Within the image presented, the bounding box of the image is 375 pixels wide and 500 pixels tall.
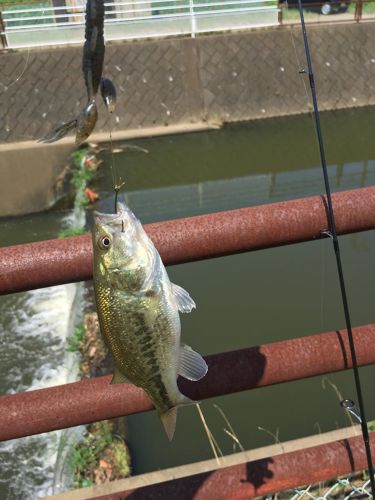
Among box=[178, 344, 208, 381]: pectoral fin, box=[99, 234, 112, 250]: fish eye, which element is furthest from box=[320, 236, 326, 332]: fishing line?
box=[99, 234, 112, 250]: fish eye

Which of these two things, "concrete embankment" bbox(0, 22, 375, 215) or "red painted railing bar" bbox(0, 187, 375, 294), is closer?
"red painted railing bar" bbox(0, 187, 375, 294)

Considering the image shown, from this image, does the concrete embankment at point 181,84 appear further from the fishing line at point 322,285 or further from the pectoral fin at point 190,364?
the pectoral fin at point 190,364

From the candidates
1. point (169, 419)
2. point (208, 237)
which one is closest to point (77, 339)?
point (208, 237)

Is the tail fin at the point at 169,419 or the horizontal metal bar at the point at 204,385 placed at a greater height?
the tail fin at the point at 169,419

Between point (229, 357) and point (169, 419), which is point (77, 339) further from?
point (169, 419)

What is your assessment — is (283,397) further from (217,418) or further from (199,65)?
(199,65)

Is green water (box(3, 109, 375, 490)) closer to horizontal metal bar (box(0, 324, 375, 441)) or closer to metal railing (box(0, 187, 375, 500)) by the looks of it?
metal railing (box(0, 187, 375, 500))

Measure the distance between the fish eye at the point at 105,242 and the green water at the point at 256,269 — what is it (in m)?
3.77

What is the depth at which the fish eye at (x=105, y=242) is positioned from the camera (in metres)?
1.29

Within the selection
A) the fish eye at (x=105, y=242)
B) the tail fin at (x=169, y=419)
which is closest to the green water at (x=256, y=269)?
the tail fin at (x=169, y=419)

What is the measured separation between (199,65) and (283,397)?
9892mm

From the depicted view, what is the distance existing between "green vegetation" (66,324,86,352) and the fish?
15.4 ft

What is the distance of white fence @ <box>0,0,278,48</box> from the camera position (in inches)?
488

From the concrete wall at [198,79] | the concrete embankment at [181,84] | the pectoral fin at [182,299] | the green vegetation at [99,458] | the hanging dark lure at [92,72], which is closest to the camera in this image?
the hanging dark lure at [92,72]
